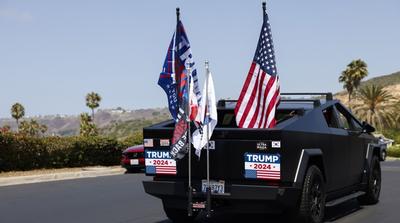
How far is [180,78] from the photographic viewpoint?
315 inches

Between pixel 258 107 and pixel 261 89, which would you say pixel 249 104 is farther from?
pixel 261 89

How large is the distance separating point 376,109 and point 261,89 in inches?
2374

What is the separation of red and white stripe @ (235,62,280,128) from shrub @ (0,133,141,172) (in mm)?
12216

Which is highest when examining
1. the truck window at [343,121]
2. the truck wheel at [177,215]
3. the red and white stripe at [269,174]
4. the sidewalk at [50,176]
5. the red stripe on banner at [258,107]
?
the red stripe on banner at [258,107]

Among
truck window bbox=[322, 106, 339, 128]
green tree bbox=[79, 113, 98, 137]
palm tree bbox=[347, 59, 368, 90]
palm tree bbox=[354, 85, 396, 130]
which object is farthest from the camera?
green tree bbox=[79, 113, 98, 137]

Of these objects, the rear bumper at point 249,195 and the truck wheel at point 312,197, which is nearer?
the rear bumper at point 249,195

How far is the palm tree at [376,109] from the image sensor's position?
64875mm

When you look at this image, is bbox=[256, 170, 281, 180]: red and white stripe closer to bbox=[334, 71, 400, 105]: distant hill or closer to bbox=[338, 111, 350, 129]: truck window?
bbox=[338, 111, 350, 129]: truck window

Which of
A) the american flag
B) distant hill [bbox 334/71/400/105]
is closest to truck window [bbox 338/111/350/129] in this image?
the american flag

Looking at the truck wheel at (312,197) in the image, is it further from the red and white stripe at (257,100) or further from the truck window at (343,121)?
the truck window at (343,121)

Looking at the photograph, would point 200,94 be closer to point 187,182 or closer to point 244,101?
point 244,101

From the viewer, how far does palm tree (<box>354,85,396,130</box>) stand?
64875 millimetres

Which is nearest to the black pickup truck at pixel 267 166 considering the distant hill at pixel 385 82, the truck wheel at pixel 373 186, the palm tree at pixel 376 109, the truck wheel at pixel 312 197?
the truck wheel at pixel 312 197

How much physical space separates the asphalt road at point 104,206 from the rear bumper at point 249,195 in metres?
0.91
